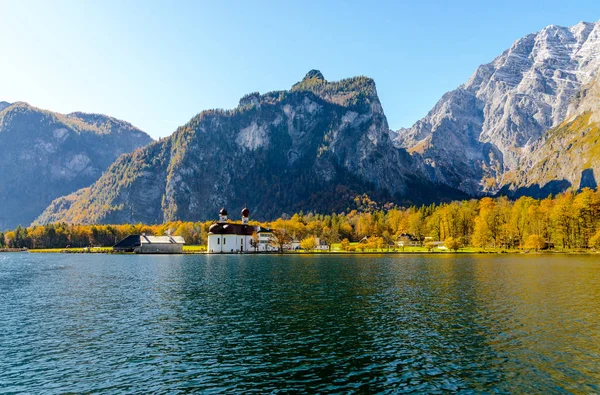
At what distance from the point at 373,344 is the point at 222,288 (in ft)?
132

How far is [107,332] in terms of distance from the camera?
1518 inches

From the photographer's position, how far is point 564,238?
170 meters

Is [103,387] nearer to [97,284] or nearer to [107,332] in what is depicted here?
[107,332]

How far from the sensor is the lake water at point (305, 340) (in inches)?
1030

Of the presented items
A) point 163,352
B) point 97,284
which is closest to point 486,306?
point 163,352

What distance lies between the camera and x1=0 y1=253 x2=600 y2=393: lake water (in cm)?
2617

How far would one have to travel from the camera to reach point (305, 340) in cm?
3544

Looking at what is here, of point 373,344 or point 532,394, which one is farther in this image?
point 373,344

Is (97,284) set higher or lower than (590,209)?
lower

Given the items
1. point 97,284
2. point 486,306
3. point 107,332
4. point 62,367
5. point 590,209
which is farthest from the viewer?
point 590,209

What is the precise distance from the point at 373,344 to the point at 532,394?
1267 cm

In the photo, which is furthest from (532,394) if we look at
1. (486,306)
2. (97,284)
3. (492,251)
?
(492,251)

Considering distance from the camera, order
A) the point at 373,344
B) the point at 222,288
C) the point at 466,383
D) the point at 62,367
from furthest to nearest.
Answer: the point at 222,288 → the point at 373,344 → the point at 62,367 → the point at 466,383

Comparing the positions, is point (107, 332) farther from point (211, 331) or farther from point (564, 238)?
point (564, 238)
